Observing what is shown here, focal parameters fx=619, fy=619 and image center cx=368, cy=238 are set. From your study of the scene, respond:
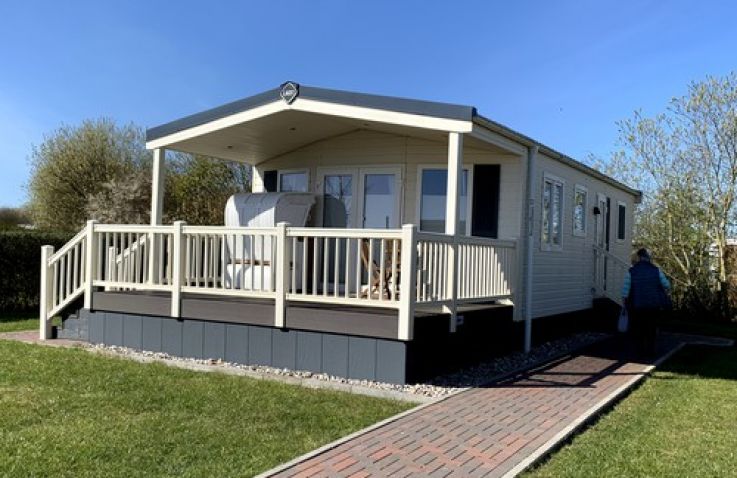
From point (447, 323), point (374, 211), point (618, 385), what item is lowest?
point (618, 385)

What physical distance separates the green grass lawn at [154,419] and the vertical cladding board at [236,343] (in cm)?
60

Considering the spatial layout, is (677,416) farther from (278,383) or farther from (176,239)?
(176,239)

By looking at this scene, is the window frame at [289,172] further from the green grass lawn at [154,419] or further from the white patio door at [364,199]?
the green grass lawn at [154,419]

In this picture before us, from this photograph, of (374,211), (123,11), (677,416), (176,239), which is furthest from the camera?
(123,11)

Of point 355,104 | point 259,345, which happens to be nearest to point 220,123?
point 355,104

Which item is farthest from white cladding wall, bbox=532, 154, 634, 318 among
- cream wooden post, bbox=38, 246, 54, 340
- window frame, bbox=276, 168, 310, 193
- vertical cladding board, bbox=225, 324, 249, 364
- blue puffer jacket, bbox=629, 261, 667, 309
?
cream wooden post, bbox=38, 246, 54, 340

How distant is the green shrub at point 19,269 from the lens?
492 inches

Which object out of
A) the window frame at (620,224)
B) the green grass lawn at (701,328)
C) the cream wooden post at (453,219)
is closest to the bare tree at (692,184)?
the green grass lawn at (701,328)

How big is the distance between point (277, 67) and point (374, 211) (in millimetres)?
14471

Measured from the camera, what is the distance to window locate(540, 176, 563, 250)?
33.7 ft

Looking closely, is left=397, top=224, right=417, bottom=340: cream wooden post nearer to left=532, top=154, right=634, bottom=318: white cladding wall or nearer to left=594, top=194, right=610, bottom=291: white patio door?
left=532, top=154, right=634, bottom=318: white cladding wall

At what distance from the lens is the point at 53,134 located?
2423cm

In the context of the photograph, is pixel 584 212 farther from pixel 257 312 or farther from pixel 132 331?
pixel 132 331

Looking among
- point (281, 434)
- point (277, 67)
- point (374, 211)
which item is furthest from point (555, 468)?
point (277, 67)
